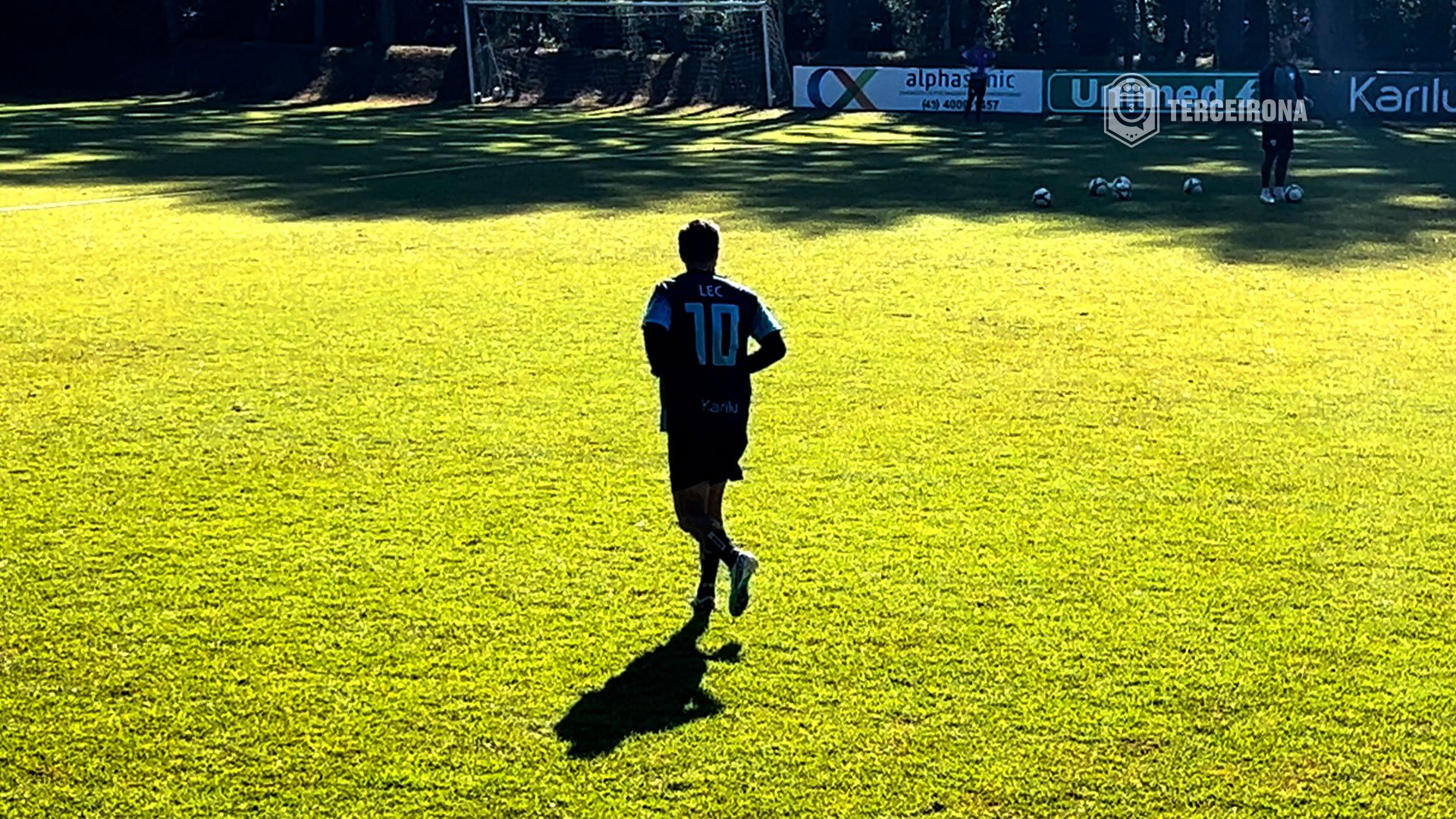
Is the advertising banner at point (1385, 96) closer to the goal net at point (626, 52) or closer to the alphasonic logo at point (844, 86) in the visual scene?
the alphasonic logo at point (844, 86)

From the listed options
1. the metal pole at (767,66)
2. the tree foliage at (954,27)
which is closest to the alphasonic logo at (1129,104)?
the tree foliage at (954,27)

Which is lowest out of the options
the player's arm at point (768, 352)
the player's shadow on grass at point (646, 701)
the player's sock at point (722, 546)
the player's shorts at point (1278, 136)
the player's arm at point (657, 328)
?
the player's shadow on grass at point (646, 701)

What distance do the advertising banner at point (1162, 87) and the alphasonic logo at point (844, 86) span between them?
4208mm

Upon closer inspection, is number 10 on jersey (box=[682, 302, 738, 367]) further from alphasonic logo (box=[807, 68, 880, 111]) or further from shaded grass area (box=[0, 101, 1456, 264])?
alphasonic logo (box=[807, 68, 880, 111])

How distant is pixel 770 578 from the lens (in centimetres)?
757

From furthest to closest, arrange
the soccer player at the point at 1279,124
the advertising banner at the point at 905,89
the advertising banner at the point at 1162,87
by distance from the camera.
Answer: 1. the advertising banner at the point at 905,89
2. the advertising banner at the point at 1162,87
3. the soccer player at the point at 1279,124

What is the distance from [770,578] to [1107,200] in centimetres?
1590

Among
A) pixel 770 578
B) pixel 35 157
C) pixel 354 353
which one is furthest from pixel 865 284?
pixel 35 157

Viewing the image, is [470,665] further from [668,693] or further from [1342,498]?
[1342,498]

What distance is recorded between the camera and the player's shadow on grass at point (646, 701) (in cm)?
591

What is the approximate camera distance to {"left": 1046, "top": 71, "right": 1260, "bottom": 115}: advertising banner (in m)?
37.8

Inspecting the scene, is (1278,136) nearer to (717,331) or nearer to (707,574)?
(707,574)

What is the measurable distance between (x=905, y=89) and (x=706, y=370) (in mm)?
35101

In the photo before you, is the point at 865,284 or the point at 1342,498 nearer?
the point at 1342,498
